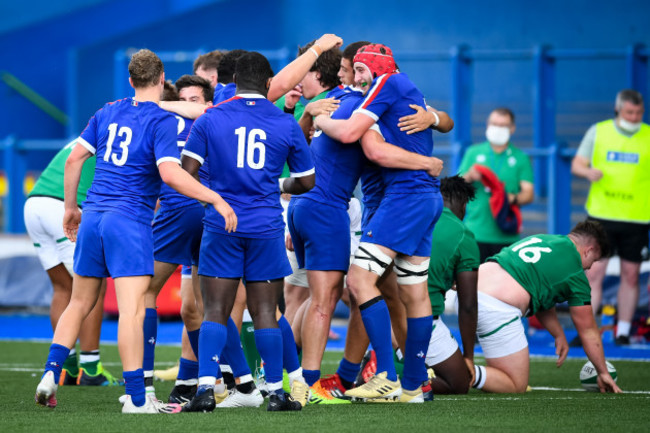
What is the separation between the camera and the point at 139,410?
230 inches

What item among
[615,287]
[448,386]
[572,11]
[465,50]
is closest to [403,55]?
[465,50]

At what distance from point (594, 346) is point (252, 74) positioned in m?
2.91

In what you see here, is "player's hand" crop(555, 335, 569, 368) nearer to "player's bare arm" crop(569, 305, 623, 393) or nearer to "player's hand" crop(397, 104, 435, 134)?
"player's bare arm" crop(569, 305, 623, 393)

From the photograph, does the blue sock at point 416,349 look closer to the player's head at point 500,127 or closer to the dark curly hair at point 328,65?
the dark curly hair at point 328,65

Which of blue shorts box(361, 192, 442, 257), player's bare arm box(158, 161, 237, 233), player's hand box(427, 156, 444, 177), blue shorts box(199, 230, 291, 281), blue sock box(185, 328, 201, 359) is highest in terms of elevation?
player's hand box(427, 156, 444, 177)

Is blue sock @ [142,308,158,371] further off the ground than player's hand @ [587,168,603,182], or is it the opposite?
player's hand @ [587,168,603,182]

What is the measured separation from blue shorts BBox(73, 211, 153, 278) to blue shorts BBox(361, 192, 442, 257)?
4.31ft

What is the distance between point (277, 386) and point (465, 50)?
7972mm

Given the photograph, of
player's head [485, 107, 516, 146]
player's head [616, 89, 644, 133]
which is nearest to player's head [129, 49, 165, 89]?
player's head [485, 107, 516, 146]

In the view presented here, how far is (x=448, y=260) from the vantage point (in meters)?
7.23

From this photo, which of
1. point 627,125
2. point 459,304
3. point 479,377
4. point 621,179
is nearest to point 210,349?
point 459,304

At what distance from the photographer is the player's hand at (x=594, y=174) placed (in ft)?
35.7

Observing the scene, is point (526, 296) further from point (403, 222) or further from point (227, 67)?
point (227, 67)

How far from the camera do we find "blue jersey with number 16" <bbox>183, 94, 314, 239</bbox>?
231 inches
